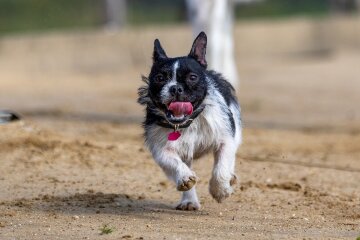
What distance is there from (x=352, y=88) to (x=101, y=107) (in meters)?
5.85

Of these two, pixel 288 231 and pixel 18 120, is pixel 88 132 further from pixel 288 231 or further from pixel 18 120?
pixel 288 231

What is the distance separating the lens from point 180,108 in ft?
26.6

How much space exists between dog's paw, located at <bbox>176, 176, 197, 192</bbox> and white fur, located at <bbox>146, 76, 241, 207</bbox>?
15 centimetres

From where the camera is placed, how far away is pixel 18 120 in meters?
12.0

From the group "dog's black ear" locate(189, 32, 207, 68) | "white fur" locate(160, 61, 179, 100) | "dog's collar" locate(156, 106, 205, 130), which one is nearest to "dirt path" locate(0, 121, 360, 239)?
"dog's collar" locate(156, 106, 205, 130)

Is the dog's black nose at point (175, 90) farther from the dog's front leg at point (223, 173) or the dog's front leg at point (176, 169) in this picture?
the dog's front leg at point (223, 173)

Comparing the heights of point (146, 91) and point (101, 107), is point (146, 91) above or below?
above

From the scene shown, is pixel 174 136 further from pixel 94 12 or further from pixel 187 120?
pixel 94 12

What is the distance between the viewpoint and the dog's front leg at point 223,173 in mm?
8336

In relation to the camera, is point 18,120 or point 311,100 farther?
point 311,100

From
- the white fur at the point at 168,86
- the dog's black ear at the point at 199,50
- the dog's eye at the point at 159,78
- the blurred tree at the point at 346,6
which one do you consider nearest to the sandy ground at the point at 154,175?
the white fur at the point at 168,86

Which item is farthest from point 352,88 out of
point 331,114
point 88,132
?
point 88,132

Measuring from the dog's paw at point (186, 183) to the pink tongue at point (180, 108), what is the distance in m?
0.48

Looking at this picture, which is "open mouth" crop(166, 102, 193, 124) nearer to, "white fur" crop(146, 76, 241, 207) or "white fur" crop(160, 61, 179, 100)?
"white fur" crop(160, 61, 179, 100)
